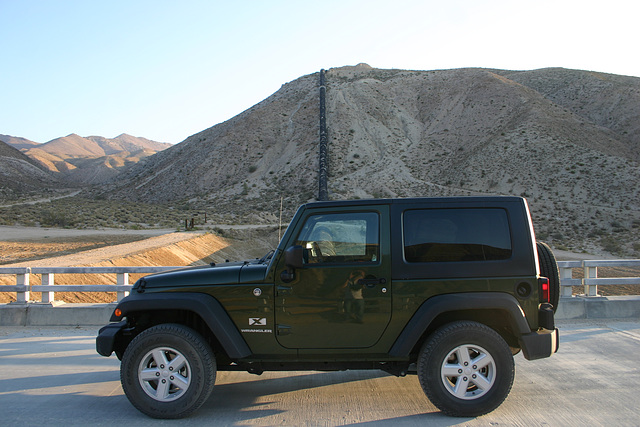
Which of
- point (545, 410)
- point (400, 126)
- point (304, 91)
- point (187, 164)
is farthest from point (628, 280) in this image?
point (304, 91)

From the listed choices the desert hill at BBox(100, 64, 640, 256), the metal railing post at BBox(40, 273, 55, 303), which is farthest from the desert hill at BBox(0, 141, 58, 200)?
the metal railing post at BBox(40, 273, 55, 303)

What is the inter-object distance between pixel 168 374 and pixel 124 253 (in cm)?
1559

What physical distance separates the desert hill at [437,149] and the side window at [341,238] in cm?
3514

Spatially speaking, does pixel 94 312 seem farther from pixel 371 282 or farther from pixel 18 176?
pixel 18 176

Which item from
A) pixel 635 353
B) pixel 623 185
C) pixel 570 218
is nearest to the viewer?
pixel 635 353

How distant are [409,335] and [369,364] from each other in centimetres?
56

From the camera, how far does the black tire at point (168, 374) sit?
4598mm

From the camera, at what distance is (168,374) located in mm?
4637

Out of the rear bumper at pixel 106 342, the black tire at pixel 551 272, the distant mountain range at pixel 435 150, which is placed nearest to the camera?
the rear bumper at pixel 106 342

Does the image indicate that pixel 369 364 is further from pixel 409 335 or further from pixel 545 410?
pixel 545 410

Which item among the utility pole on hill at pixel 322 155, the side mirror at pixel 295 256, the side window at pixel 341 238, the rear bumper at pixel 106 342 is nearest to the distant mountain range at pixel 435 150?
the utility pole on hill at pixel 322 155

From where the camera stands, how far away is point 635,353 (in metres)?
6.69

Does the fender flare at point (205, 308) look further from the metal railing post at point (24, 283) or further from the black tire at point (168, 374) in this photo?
the metal railing post at point (24, 283)

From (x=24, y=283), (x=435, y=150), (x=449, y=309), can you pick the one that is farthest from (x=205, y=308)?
(x=435, y=150)
